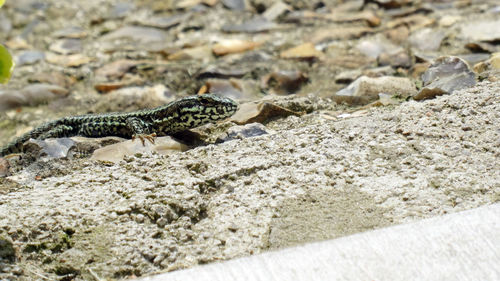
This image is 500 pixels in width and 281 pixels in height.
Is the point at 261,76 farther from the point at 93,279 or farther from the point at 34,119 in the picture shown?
the point at 93,279

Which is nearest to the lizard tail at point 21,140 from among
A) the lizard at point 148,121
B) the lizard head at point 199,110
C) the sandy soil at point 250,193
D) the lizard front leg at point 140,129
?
the lizard at point 148,121

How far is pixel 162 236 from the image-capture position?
262 centimetres

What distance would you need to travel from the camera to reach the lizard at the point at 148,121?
4.05 meters

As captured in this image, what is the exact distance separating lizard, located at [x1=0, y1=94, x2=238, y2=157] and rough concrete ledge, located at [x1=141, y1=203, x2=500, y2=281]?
66.1 inches

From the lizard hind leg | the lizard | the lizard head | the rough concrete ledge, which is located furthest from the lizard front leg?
the rough concrete ledge

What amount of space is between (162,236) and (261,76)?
298cm

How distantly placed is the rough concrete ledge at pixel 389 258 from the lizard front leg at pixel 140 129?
5.30 feet

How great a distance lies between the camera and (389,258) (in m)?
2.27

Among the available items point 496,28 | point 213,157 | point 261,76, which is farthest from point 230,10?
point 213,157

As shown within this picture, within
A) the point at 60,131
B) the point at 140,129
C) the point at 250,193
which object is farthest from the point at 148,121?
the point at 250,193

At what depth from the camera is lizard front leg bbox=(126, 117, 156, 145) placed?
12.4 feet

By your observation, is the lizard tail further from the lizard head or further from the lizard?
the lizard head

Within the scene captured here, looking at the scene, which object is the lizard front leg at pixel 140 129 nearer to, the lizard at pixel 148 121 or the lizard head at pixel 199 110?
the lizard at pixel 148 121

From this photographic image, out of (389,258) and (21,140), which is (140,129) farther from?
(389,258)
